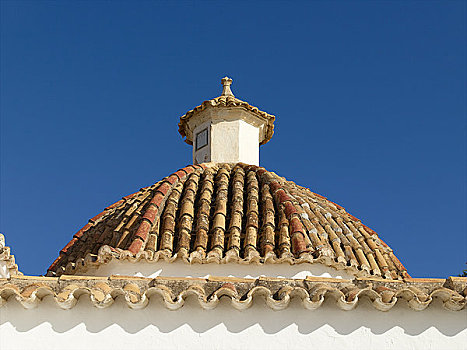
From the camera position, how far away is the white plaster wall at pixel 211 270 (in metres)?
8.73

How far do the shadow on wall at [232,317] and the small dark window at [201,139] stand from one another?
22.8 feet

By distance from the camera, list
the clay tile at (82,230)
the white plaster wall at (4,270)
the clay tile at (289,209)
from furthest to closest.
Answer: the clay tile at (82,230), the clay tile at (289,209), the white plaster wall at (4,270)

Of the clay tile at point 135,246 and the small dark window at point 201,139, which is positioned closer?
the clay tile at point 135,246

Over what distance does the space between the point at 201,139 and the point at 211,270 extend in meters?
4.94

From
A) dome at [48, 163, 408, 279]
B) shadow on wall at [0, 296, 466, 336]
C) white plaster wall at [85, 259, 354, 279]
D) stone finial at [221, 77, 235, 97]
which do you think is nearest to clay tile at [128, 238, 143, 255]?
dome at [48, 163, 408, 279]

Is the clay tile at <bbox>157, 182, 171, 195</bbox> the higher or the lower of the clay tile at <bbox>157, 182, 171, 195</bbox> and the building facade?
the higher

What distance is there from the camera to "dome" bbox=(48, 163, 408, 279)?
8.91 meters

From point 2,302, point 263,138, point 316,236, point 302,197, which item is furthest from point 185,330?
point 263,138

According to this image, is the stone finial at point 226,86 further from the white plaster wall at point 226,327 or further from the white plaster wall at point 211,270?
the white plaster wall at point 226,327

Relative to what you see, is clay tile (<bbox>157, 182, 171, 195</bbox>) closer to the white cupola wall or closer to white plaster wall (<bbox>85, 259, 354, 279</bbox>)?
white plaster wall (<bbox>85, 259, 354, 279</bbox>)

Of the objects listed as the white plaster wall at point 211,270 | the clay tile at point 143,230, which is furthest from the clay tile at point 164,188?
the white plaster wall at point 211,270

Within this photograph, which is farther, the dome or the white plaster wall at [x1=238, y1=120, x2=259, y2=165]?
the white plaster wall at [x1=238, y1=120, x2=259, y2=165]

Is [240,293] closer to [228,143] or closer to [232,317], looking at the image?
[232,317]

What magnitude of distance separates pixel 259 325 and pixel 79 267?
11.5 feet
